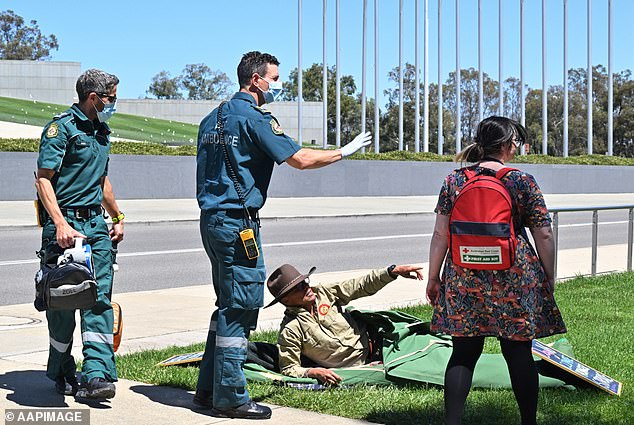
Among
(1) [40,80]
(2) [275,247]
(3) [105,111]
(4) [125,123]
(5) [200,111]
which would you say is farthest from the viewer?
(5) [200,111]

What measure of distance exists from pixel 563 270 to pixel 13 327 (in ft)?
23.9

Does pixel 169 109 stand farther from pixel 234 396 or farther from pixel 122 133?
pixel 234 396

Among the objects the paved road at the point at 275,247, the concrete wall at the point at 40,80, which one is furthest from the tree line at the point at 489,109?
the paved road at the point at 275,247

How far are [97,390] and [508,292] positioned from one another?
7.73 feet

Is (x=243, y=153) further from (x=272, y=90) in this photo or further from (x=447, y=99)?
(x=447, y=99)

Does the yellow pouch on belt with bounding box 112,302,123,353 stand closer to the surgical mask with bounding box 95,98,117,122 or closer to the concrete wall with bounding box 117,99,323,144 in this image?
the surgical mask with bounding box 95,98,117,122

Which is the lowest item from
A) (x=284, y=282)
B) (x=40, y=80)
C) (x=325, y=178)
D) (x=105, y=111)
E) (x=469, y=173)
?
(x=284, y=282)

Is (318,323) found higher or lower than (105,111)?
lower

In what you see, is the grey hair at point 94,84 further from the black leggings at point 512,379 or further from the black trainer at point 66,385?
the black leggings at point 512,379

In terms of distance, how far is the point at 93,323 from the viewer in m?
5.82

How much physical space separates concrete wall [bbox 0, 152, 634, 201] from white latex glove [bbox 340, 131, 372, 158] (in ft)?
79.2

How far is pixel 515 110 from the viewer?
329ft

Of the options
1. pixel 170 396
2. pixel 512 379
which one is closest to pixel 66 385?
pixel 170 396

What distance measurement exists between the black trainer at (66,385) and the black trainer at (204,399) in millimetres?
801
